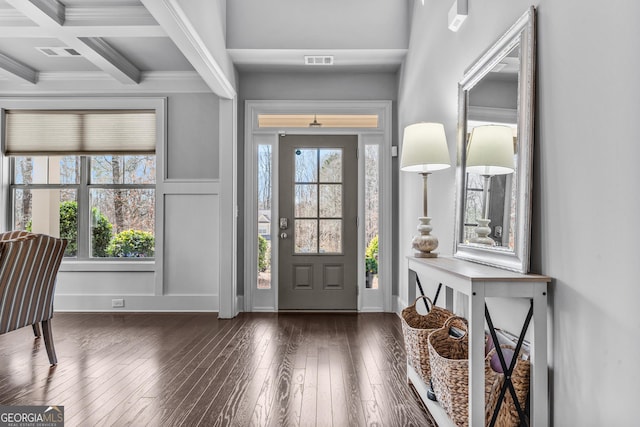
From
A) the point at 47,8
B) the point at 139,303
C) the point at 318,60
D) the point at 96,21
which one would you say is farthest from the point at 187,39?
the point at 139,303

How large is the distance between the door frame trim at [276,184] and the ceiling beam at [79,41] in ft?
4.19

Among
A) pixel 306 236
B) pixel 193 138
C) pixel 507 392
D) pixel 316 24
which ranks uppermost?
pixel 316 24

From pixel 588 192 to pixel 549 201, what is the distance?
9.7 inches

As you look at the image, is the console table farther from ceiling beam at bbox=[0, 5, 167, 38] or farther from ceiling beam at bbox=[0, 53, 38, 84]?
ceiling beam at bbox=[0, 53, 38, 84]

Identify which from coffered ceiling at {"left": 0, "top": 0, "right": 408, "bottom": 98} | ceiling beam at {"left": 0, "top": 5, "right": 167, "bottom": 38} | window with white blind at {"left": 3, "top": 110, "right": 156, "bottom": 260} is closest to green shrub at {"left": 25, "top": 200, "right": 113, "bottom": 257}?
window with white blind at {"left": 3, "top": 110, "right": 156, "bottom": 260}

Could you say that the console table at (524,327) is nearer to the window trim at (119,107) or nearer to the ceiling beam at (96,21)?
the ceiling beam at (96,21)

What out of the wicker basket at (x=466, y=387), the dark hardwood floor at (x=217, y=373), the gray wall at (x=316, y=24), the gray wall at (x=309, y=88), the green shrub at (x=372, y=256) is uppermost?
the gray wall at (x=316, y=24)

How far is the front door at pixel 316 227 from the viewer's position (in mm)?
4820

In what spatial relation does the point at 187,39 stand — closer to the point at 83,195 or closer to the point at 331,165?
the point at 331,165

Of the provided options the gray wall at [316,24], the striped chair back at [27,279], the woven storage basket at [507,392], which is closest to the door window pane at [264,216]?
the gray wall at [316,24]

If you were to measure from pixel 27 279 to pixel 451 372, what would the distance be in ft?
8.56

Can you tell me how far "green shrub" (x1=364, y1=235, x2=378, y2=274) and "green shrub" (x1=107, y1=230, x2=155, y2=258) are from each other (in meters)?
2.39

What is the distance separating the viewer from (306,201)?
4.84 metres

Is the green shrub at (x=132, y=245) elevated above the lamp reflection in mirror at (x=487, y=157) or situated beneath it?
situated beneath
